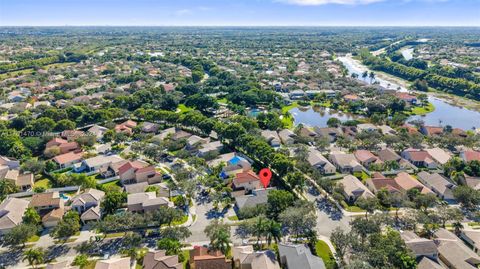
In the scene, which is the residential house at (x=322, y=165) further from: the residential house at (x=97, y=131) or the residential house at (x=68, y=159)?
the residential house at (x=97, y=131)

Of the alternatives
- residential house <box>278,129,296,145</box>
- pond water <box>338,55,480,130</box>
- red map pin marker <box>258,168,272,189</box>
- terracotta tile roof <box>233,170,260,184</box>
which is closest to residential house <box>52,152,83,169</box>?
terracotta tile roof <box>233,170,260,184</box>

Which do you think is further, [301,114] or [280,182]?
[301,114]

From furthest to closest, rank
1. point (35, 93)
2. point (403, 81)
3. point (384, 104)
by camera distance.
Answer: point (403, 81) < point (35, 93) < point (384, 104)

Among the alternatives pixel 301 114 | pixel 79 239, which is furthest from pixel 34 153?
pixel 301 114

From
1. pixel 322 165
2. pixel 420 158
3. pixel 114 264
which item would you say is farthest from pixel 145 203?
pixel 420 158

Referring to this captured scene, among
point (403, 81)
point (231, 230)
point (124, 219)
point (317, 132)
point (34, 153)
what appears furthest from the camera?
point (403, 81)

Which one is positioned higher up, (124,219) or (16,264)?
(124,219)

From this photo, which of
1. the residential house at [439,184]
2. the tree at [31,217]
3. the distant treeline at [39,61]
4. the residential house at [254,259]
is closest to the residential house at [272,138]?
the residential house at [439,184]

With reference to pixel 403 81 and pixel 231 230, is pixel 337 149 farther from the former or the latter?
pixel 403 81
